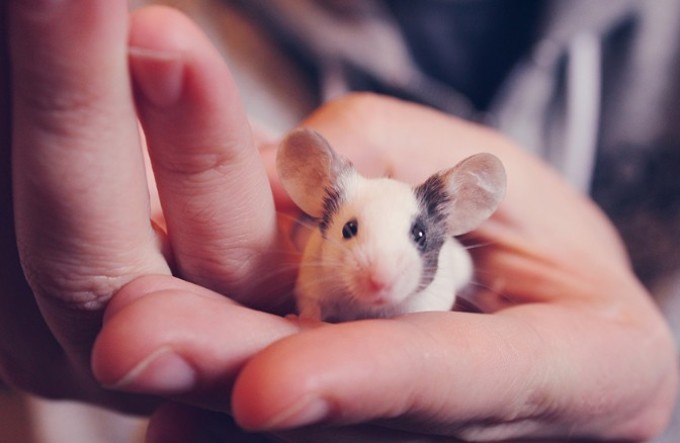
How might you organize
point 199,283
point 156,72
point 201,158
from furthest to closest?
1. point 199,283
2. point 201,158
3. point 156,72

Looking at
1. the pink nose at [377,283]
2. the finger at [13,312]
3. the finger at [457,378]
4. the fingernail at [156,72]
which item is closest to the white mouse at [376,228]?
the pink nose at [377,283]

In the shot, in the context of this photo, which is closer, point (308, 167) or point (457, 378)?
point (457, 378)

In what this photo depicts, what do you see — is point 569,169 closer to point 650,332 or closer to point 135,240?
point 650,332

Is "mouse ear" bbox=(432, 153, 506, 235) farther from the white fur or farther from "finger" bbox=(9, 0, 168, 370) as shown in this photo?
"finger" bbox=(9, 0, 168, 370)

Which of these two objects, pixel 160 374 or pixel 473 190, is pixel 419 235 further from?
pixel 160 374

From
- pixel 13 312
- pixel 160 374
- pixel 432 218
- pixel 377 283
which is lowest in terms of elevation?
pixel 13 312

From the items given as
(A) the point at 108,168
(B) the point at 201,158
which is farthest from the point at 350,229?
(A) the point at 108,168

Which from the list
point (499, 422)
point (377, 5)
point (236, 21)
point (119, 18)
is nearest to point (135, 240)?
point (119, 18)
